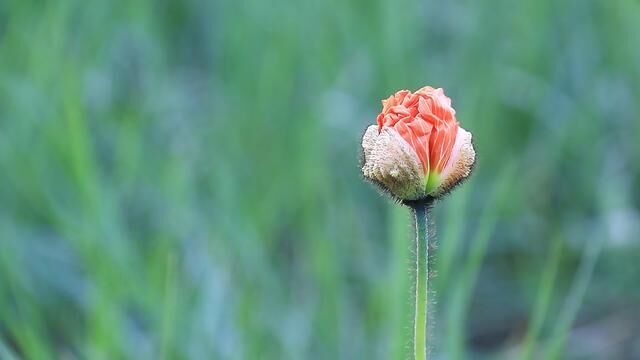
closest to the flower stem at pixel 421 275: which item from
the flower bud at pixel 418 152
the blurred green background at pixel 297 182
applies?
the flower bud at pixel 418 152

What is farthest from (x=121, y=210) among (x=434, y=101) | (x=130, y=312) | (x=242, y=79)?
(x=434, y=101)

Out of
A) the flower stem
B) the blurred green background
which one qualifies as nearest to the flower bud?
the flower stem

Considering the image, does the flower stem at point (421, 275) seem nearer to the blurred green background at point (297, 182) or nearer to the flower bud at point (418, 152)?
the flower bud at point (418, 152)

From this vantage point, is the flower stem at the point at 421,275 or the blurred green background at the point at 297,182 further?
the blurred green background at the point at 297,182

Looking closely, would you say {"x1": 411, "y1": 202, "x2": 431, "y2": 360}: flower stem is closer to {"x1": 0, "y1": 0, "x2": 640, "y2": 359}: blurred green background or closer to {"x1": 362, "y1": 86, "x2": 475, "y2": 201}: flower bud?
{"x1": 362, "y1": 86, "x2": 475, "y2": 201}: flower bud

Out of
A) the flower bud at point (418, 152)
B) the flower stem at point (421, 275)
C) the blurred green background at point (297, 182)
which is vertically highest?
the blurred green background at point (297, 182)

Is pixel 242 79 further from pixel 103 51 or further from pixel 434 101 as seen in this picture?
pixel 434 101
